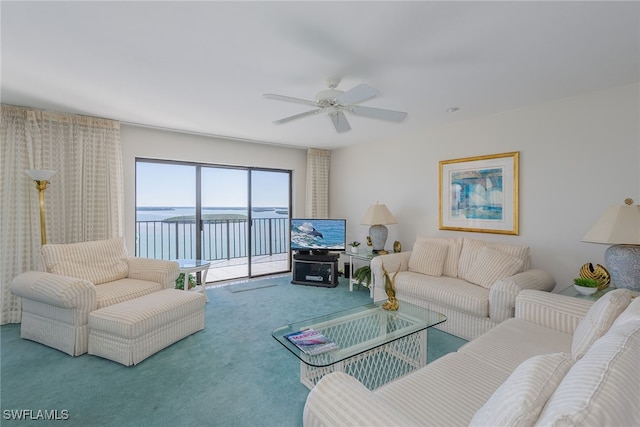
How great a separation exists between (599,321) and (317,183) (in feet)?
14.4

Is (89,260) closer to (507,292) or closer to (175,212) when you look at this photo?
(175,212)

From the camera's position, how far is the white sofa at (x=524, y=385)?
70 cm

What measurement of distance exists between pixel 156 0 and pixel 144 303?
2.23 metres

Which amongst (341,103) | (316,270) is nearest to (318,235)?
(316,270)

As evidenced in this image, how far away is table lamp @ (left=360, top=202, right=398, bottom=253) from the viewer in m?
4.18

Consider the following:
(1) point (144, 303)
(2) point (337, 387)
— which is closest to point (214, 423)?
(2) point (337, 387)

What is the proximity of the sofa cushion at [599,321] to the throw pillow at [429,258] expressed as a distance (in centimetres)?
173

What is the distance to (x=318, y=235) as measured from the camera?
15.7 feet

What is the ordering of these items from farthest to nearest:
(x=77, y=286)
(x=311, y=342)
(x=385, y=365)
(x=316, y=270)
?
(x=316, y=270) < (x=77, y=286) < (x=385, y=365) < (x=311, y=342)

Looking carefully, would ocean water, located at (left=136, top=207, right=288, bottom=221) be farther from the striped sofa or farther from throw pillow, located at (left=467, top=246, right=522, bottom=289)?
throw pillow, located at (left=467, top=246, right=522, bottom=289)

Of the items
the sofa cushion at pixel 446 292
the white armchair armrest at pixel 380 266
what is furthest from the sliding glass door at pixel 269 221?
the sofa cushion at pixel 446 292

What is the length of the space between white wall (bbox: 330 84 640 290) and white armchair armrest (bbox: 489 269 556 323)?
62 cm

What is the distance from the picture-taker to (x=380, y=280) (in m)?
3.55

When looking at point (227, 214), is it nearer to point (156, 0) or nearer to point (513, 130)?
point (156, 0)
